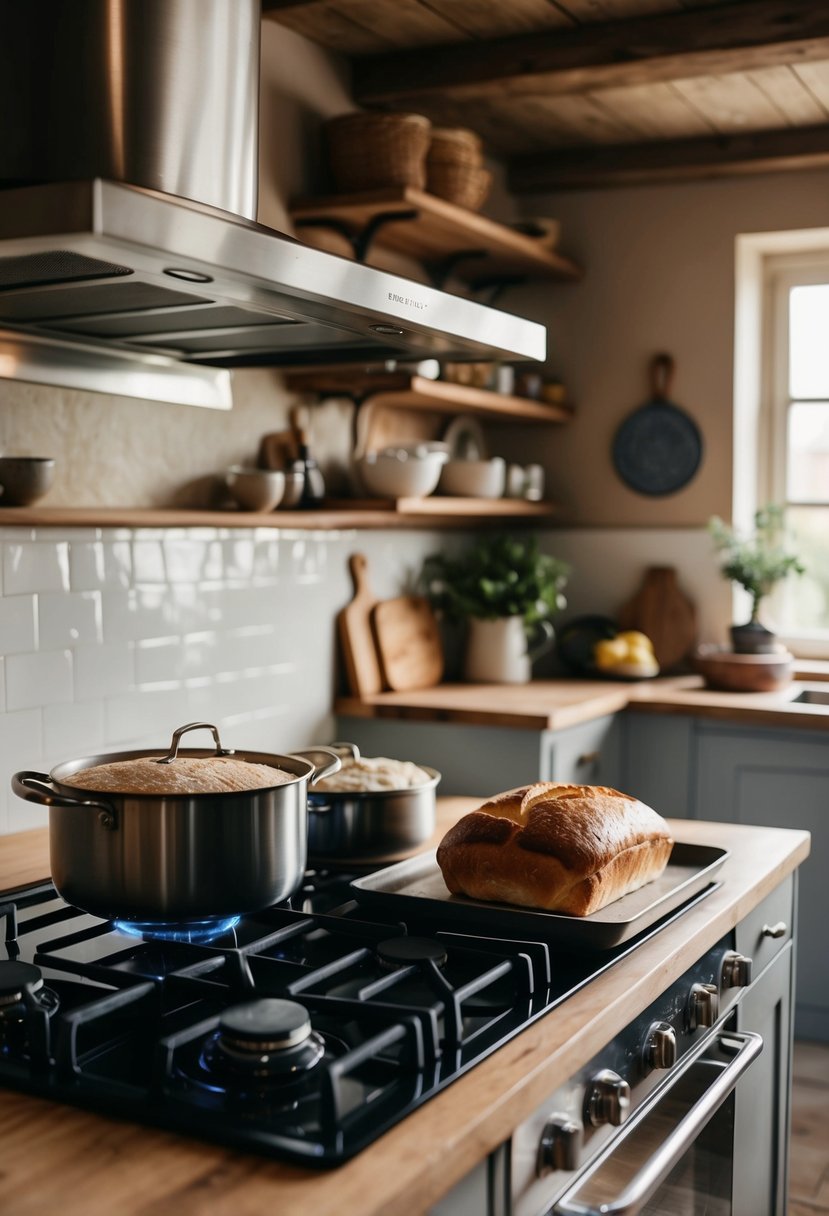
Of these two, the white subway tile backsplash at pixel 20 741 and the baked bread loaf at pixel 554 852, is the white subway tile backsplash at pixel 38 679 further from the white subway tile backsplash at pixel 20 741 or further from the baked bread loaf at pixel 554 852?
the baked bread loaf at pixel 554 852

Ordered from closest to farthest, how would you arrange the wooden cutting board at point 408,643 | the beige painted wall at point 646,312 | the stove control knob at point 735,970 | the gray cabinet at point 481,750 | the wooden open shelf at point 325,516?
the stove control knob at point 735,970, the wooden open shelf at point 325,516, the gray cabinet at point 481,750, the wooden cutting board at point 408,643, the beige painted wall at point 646,312

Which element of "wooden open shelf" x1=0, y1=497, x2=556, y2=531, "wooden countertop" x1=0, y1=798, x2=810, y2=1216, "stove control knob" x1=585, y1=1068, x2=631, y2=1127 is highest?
"wooden open shelf" x1=0, y1=497, x2=556, y2=531

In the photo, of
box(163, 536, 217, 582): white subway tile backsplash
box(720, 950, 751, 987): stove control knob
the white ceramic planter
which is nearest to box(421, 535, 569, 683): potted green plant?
the white ceramic planter

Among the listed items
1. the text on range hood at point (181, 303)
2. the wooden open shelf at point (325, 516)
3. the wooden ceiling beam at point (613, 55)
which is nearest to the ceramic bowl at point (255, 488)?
the wooden open shelf at point (325, 516)

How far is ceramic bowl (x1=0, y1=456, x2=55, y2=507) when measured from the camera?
2141mm

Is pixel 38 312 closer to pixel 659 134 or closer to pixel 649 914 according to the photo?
pixel 649 914

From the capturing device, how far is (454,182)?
3.28 m

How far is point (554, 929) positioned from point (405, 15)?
2.31 metres

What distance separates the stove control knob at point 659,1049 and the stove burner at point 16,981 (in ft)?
2.15

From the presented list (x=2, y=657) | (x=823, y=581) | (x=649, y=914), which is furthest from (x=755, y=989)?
(x=823, y=581)

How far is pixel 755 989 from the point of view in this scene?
1875 mm

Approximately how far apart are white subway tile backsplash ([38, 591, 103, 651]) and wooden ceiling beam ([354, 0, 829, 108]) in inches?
64.5

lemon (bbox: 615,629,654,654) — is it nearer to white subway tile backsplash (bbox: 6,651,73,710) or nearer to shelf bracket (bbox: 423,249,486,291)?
shelf bracket (bbox: 423,249,486,291)

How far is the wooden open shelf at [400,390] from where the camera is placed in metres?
3.14
